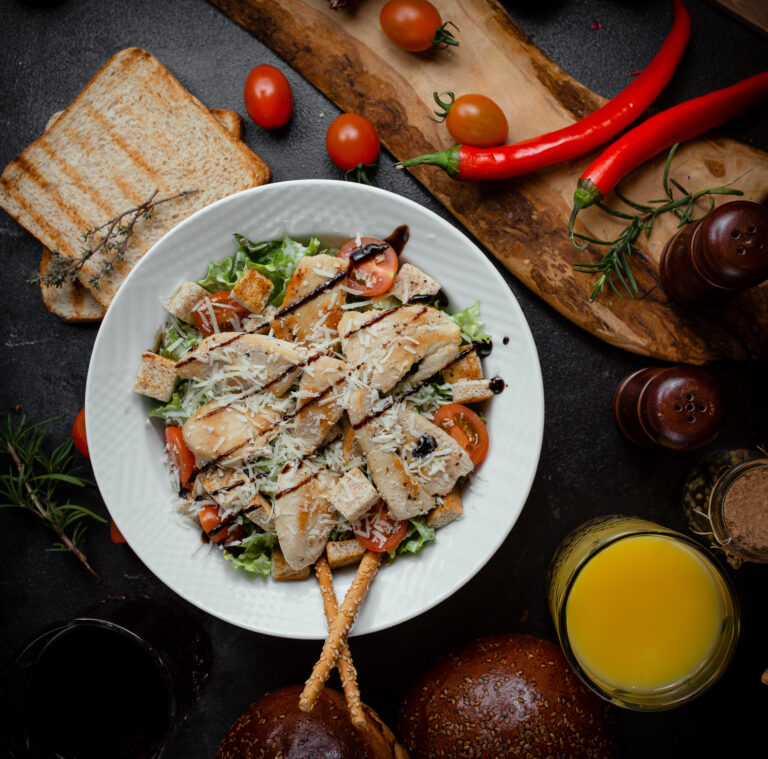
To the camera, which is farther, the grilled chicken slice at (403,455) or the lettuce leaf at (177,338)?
the lettuce leaf at (177,338)

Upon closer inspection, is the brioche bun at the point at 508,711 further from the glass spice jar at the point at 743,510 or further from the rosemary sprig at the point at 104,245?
the rosemary sprig at the point at 104,245

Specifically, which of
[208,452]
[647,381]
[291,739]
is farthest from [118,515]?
[647,381]

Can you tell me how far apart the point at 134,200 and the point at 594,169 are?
277cm

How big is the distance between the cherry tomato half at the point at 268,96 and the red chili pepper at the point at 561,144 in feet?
2.66

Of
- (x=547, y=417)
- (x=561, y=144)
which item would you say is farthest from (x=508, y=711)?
(x=561, y=144)

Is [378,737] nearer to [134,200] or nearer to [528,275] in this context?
[528,275]

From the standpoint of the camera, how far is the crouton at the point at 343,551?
119 inches

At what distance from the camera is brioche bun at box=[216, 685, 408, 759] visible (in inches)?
121

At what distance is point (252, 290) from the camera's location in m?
3.00

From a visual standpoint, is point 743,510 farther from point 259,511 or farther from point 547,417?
point 259,511

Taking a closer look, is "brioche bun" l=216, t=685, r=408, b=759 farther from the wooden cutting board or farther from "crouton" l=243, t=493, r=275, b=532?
the wooden cutting board

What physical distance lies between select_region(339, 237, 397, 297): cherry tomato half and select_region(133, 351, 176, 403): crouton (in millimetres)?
1031

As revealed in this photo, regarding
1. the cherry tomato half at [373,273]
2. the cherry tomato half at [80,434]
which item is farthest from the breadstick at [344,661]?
the cherry tomato half at [80,434]

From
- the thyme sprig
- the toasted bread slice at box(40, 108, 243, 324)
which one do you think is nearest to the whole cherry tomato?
the toasted bread slice at box(40, 108, 243, 324)
